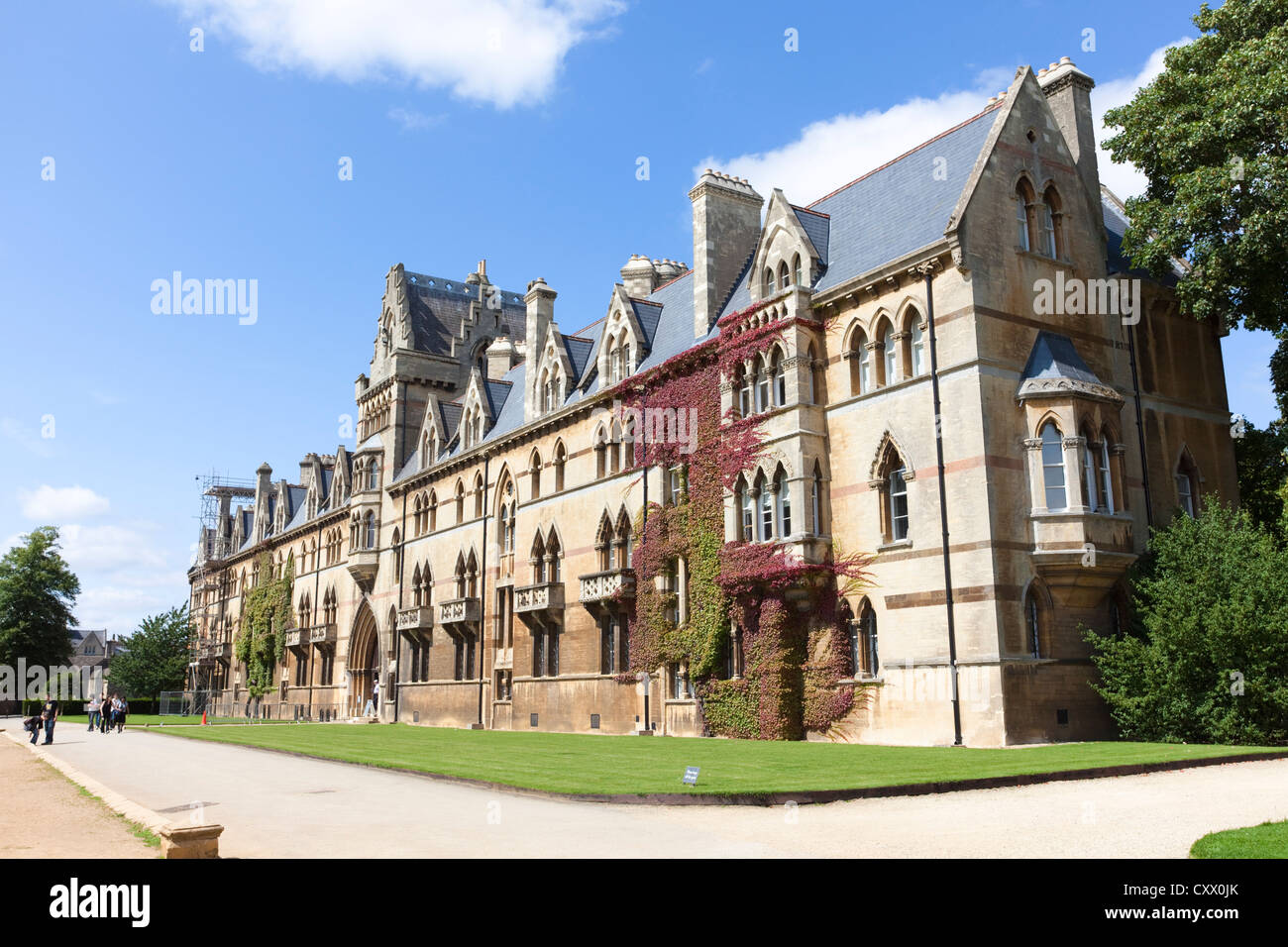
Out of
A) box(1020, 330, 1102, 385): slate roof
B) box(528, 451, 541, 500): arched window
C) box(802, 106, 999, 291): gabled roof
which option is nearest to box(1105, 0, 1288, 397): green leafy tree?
box(1020, 330, 1102, 385): slate roof

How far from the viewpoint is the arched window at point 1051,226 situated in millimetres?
28047

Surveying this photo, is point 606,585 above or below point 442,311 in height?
below

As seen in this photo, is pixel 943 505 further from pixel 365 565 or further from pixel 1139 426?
pixel 365 565

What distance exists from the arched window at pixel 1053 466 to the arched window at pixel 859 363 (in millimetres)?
5000

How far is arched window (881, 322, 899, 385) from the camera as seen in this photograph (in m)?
27.9

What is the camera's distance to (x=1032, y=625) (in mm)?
25016

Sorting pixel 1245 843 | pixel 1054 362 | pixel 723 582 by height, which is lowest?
pixel 1245 843

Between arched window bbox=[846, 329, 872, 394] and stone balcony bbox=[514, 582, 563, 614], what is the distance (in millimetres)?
15878

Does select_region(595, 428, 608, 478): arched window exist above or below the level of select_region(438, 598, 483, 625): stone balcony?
above

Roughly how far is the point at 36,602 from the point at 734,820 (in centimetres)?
8131

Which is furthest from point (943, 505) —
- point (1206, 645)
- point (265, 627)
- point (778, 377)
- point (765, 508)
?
point (265, 627)

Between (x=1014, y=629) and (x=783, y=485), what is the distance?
7.72 m

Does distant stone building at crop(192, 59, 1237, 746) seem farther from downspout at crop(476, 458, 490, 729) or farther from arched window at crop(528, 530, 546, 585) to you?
downspout at crop(476, 458, 490, 729)

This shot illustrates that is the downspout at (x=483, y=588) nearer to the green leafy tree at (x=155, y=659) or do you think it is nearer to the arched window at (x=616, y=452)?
the arched window at (x=616, y=452)
